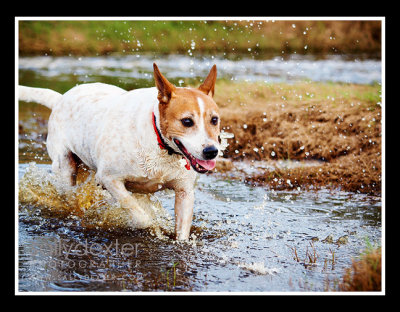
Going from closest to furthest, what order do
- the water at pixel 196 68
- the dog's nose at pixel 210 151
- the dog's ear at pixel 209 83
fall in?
the dog's nose at pixel 210 151 → the dog's ear at pixel 209 83 → the water at pixel 196 68

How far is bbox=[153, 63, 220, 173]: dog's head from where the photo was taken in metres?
4.43

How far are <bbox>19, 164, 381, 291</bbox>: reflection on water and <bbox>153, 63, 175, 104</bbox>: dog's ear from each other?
1.45 metres

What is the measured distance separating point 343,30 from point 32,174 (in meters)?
6.46

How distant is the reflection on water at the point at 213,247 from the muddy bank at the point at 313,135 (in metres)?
0.49

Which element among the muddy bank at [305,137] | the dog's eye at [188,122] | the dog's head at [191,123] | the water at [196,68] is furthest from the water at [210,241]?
the water at [196,68]

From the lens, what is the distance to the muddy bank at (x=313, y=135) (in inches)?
299

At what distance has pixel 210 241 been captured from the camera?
220 inches

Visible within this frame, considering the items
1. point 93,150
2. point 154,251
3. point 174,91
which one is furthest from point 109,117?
point 154,251

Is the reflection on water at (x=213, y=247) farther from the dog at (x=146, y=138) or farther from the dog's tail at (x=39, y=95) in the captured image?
the dog's tail at (x=39, y=95)

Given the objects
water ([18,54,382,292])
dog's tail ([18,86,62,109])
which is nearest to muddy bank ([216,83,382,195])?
water ([18,54,382,292])

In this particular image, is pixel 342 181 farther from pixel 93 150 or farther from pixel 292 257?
pixel 93 150

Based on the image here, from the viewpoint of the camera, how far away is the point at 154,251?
524 centimetres

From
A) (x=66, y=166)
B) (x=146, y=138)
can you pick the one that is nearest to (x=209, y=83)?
(x=146, y=138)

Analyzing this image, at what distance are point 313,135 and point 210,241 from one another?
12.0ft
